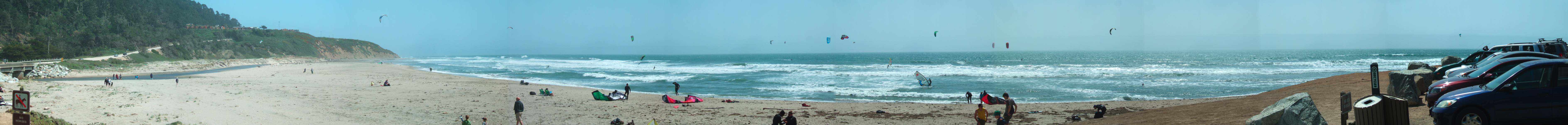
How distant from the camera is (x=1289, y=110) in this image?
6.41 m

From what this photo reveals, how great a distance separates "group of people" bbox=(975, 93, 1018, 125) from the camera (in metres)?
9.36

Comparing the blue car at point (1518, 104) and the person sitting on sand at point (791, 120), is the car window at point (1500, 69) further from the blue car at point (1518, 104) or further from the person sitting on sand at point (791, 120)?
the person sitting on sand at point (791, 120)

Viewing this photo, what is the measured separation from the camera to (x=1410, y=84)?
8117 mm

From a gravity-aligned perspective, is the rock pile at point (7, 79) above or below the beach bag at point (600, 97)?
above

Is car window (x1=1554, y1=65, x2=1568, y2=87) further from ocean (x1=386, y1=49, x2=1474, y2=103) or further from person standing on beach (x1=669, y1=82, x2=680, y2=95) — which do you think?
person standing on beach (x1=669, y1=82, x2=680, y2=95)

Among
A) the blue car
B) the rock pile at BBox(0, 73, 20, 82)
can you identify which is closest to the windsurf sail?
the blue car

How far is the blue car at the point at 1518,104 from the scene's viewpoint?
5160 mm

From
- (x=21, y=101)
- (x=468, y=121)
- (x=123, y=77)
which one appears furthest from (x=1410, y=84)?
(x=123, y=77)

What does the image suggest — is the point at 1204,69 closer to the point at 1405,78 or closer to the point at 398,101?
the point at 1405,78

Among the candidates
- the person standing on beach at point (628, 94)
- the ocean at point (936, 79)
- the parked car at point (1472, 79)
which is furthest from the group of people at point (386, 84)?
the parked car at point (1472, 79)

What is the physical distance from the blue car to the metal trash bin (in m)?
0.95

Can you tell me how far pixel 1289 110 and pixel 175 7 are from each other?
480 ft

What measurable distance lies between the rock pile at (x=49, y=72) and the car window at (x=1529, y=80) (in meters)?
38.7

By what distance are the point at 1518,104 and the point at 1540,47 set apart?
12.9 meters
